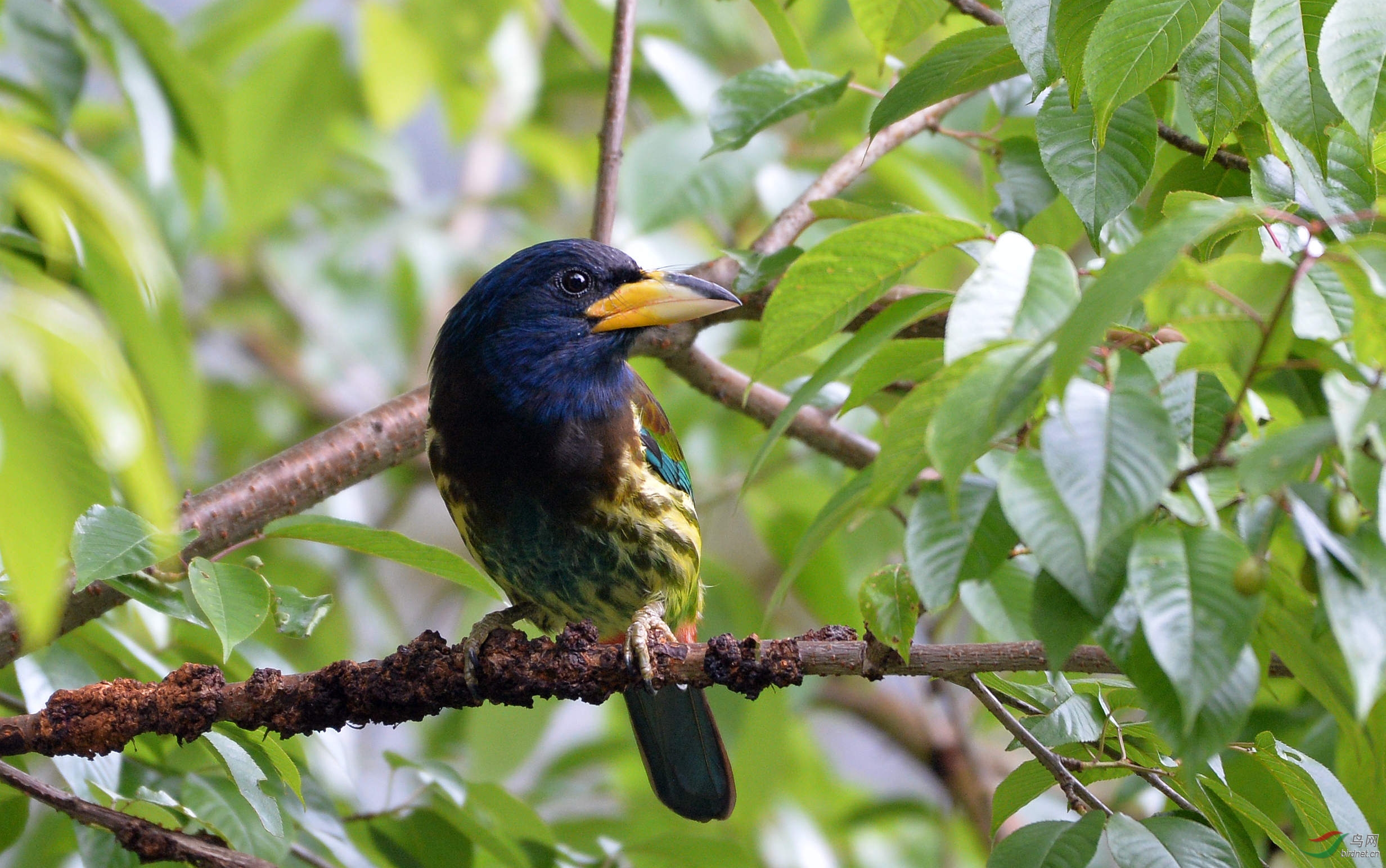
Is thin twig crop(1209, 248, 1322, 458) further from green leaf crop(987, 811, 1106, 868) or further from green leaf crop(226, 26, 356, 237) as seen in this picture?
green leaf crop(226, 26, 356, 237)

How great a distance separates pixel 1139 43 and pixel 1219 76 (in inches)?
9.4

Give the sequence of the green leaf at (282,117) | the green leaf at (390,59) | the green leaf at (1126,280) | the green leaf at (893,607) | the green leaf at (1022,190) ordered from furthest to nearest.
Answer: the green leaf at (390,59) < the green leaf at (282,117) < the green leaf at (1022,190) < the green leaf at (893,607) < the green leaf at (1126,280)

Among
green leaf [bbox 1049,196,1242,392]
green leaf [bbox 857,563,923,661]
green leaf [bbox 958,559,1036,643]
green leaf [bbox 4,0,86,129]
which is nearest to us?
green leaf [bbox 1049,196,1242,392]

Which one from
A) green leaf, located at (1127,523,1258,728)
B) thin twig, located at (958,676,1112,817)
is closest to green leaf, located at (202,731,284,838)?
thin twig, located at (958,676,1112,817)

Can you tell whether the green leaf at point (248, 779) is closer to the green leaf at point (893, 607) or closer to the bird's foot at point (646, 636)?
the bird's foot at point (646, 636)

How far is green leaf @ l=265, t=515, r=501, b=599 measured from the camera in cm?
169

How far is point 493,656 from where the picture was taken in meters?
1.84

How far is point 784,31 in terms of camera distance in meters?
2.33

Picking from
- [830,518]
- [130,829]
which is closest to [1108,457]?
[830,518]

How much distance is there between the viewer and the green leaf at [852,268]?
128 cm

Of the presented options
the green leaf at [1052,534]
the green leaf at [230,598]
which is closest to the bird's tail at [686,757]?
the green leaf at [230,598]

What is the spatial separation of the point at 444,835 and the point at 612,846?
0.35 m

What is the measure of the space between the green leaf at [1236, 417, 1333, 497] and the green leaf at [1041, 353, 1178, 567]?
0.06 meters

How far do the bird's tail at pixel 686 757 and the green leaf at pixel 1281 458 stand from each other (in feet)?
5.81
